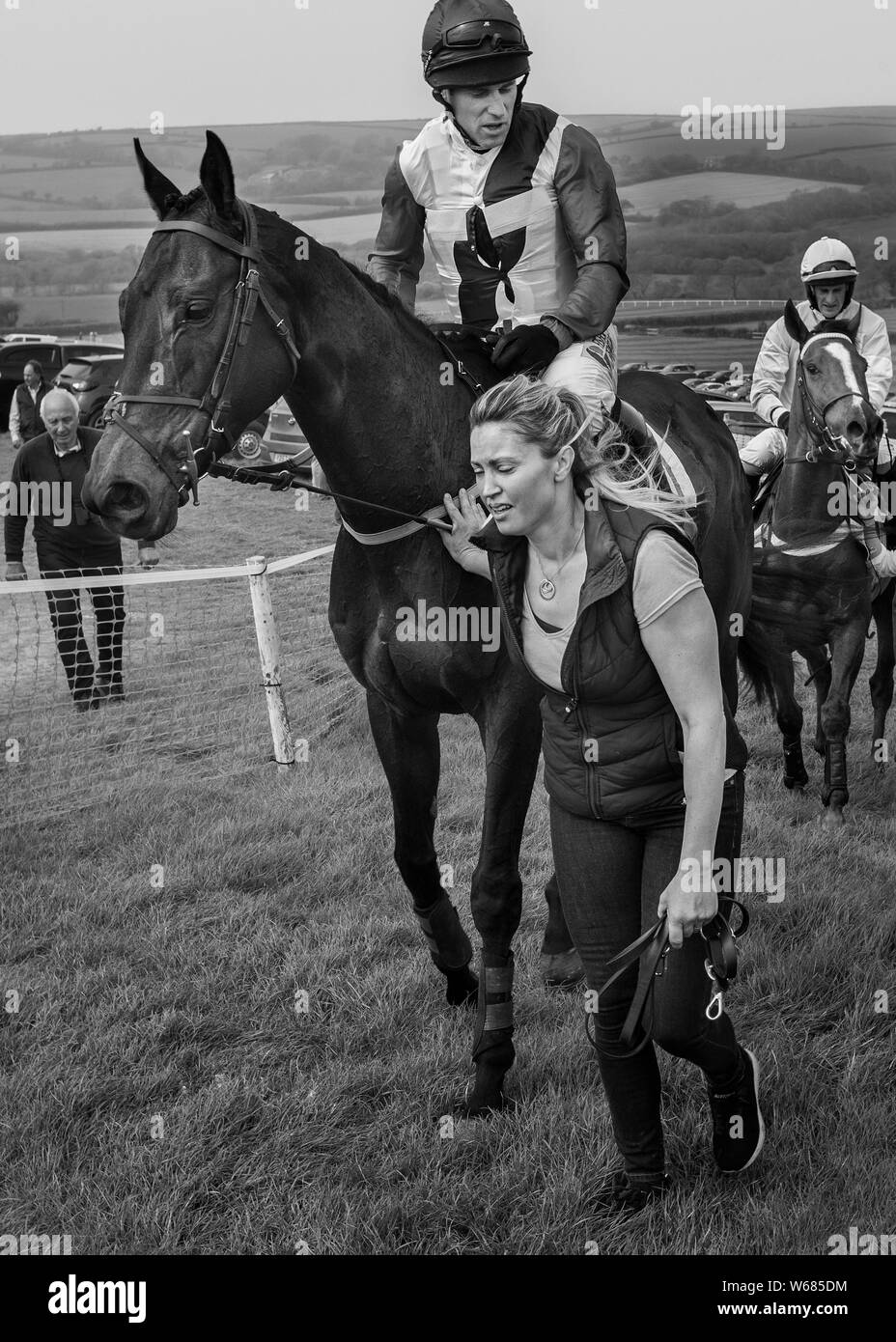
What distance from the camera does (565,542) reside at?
112 inches

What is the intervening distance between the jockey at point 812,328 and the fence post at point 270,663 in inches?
128

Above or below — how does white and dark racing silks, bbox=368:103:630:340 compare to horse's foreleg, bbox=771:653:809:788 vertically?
above

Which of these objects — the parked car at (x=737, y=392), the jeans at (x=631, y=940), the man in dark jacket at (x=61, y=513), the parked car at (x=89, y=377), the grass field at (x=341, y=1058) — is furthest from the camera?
the parked car at (x=89, y=377)

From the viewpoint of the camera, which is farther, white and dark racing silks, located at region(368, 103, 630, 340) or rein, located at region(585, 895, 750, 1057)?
white and dark racing silks, located at region(368, 103, 630, 340)

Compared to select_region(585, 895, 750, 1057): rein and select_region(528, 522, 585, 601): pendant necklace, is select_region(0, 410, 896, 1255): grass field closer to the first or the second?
select_region(585, 895, 750, 1057): rein

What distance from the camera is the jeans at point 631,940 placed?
9.35 feet

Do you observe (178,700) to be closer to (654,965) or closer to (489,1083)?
(489,1083)

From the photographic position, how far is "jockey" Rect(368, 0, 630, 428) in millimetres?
3574

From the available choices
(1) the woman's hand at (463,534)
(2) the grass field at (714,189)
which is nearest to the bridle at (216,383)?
(1) the woman's hand at (463,534)

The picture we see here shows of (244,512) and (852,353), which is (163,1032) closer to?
(852,353)

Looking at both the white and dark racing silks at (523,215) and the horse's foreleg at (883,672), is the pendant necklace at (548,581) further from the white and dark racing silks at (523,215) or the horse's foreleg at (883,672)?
the horse's foreleg at (883,672)

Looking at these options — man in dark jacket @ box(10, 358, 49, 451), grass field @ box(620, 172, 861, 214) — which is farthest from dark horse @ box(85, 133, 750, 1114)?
grass field @ box(620, 172, 861, 214)

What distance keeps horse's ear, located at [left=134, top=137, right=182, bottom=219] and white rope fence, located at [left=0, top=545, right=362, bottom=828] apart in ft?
11.0

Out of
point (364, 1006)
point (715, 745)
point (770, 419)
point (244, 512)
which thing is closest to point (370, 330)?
point (715, 745)
